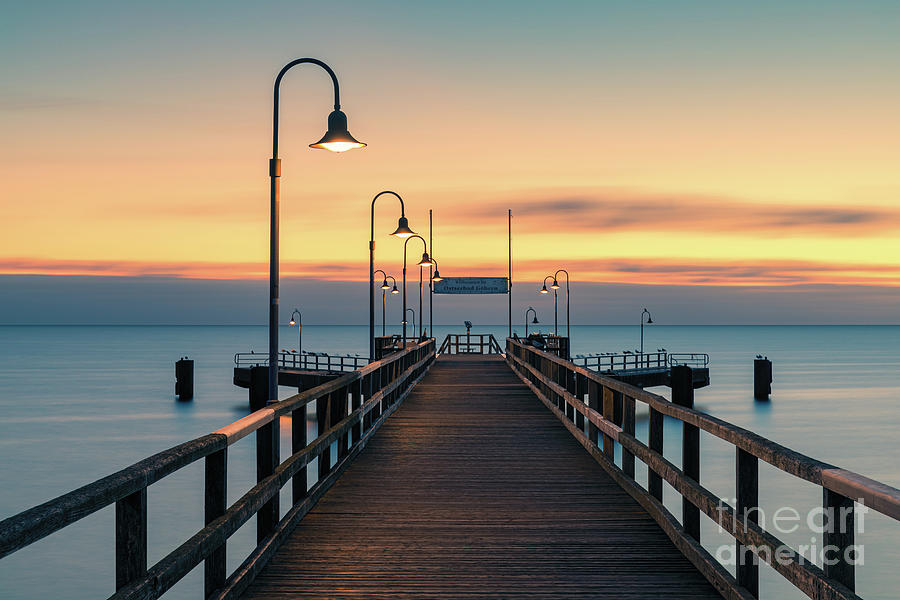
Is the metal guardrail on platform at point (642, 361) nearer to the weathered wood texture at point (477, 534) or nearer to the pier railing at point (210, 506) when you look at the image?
the weathered wood texture at point (477, 534)

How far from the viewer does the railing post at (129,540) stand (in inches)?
129

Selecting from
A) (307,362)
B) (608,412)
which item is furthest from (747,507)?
(307,362)

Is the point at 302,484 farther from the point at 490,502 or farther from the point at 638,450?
the point at 638,450

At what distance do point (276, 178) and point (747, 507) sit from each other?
18.9 ft

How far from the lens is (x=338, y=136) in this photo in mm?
9023

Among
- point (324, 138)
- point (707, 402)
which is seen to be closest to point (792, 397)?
point (707, 402)

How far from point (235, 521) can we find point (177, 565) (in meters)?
0.93

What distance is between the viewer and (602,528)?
638cm

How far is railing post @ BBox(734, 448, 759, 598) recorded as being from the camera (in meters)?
4.31

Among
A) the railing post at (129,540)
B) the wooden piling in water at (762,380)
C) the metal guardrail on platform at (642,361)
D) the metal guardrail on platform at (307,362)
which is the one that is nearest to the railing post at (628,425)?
the railing post at (129,540)

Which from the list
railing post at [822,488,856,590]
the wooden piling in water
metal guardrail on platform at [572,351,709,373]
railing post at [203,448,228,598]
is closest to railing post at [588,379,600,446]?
railing post at [203,448,228,598]

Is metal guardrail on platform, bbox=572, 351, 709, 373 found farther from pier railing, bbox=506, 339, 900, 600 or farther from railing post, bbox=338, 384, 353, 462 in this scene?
pier railing, bbox=506, 339, 900, 600

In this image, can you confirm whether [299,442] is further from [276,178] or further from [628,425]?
[628,425]

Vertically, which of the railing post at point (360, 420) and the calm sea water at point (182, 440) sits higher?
the railing post at point (360, 420)
